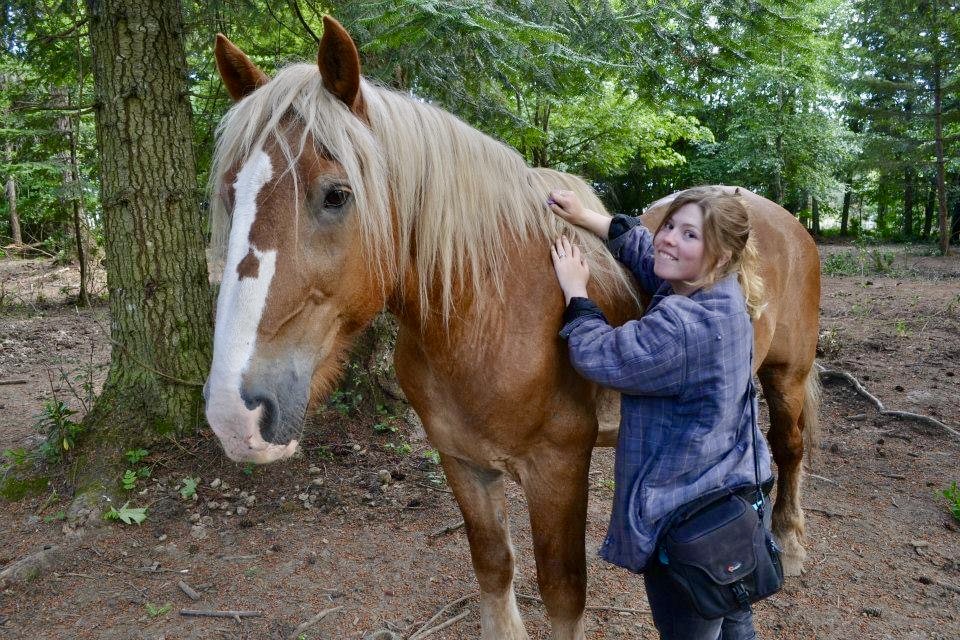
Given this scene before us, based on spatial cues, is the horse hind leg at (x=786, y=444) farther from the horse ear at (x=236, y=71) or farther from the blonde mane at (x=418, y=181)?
the horse ear at (x=236, y=71)

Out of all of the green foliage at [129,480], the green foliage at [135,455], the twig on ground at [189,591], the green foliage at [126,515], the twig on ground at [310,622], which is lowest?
the twig on ground at [310,622]

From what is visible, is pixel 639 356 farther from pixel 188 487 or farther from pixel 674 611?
pixel 188 487

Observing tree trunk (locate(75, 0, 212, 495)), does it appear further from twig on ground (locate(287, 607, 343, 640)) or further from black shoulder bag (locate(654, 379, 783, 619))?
black shoulder bag (locate(654, 379, 783, 619))

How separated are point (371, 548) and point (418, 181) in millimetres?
2294

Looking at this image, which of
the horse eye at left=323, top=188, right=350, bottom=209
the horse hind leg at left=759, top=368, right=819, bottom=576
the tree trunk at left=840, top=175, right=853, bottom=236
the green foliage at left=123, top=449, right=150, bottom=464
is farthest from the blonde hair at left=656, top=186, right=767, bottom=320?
the tree trunk at left=840, top=175, right=853, bottom=236

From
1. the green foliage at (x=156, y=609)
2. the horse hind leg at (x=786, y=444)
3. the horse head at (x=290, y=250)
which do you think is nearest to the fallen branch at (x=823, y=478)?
the horse hind leg at (x=786, y=444)

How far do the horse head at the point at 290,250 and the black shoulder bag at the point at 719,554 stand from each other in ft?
3.66

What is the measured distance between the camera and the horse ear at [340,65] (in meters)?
1.53

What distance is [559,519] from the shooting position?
200 centimetres

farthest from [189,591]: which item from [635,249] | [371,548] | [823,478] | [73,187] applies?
[73,187]

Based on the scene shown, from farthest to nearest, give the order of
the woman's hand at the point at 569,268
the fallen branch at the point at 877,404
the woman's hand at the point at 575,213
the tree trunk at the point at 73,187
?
the tree trunk at the point at 73,187 < the fallen branch at the point at 877,404 < the woman's hand at the point at 575,213 < the woman's hand at the point at 569,268

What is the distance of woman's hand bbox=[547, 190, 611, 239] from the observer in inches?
84.0

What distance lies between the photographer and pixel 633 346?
1652mm

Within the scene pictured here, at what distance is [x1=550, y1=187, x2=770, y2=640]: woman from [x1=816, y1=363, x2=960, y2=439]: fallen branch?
3.31m
